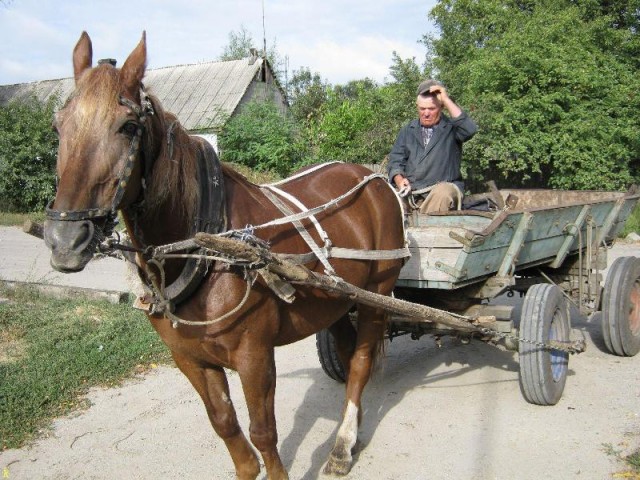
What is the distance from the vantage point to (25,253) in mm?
11602

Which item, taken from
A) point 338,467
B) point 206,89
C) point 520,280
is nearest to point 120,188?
point 338,467

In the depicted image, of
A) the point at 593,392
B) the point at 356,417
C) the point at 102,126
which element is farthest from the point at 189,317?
the point at 593,392

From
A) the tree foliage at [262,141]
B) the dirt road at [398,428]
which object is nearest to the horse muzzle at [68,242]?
the dirt road at [398,428]

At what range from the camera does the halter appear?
1.86 metres

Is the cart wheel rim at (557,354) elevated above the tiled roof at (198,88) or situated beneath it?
situated beneath

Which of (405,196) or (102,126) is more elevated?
(102,126)

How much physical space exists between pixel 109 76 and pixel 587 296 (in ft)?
14.9

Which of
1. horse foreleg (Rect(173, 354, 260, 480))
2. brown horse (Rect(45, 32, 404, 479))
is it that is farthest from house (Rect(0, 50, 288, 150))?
horse foreleg (Rect(173, 354, 260, 480))

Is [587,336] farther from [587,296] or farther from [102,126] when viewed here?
[102,126]

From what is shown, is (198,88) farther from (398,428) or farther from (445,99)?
(398,428)

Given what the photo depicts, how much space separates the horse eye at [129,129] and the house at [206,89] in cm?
1741

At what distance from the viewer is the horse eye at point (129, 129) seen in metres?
1.99

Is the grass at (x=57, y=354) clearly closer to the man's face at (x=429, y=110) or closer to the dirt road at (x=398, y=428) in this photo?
the dirt road at (x=398, y=428)

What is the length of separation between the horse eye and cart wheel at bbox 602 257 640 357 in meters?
4.33
